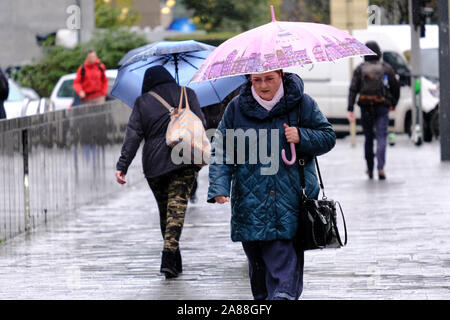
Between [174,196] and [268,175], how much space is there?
99.9 inches

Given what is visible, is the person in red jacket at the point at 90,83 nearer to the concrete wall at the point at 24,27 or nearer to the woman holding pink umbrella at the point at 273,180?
the concrete wall at the point at 24,27

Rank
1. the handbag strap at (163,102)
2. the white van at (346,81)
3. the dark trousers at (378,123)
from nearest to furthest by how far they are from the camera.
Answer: the handbag strap at (163,102)
the dark trousers at (378,123)
the white van at (346,81)

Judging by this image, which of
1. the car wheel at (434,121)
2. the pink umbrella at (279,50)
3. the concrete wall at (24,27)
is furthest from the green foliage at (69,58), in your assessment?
the pink umbrella at (279,50)

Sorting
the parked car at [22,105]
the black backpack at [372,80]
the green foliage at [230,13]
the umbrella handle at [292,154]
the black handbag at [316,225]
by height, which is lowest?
the black handbag at [316,225]

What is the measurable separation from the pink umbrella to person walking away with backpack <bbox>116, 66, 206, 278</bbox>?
→ 207 cm

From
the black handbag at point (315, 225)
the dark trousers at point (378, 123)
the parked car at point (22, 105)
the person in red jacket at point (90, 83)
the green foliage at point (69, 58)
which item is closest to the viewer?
the black handbag at point (315, 225)

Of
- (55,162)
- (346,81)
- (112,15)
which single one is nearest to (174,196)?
(55,162)

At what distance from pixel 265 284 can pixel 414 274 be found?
2.20 metres

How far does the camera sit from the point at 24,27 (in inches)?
1314

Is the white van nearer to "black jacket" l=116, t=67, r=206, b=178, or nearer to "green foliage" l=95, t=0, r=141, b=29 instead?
"green foliage" l=95, t=0, r=141, b=29

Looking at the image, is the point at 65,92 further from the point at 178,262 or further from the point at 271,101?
the point at 271,101

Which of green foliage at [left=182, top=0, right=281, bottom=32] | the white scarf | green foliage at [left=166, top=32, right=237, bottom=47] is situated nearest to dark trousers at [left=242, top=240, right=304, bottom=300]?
the white scarf

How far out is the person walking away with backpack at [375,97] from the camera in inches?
603

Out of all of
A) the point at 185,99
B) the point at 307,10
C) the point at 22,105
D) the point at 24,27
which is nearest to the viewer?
the point at 185,99
